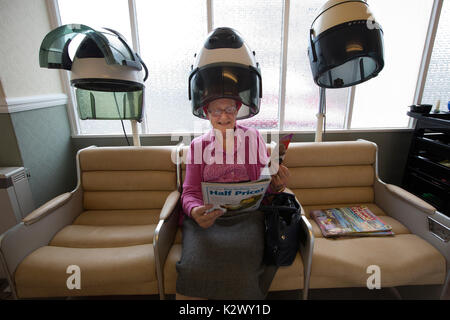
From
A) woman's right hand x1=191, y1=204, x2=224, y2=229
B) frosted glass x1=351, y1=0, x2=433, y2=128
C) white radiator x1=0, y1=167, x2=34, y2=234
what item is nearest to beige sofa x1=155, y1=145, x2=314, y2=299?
woman's right hand x1=191, y1=204, x2=224, y2=229

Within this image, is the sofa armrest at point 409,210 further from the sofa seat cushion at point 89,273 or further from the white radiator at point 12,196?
the white radiator at point 12,196

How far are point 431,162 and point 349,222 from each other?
92 centimetres

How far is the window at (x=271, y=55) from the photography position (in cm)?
166

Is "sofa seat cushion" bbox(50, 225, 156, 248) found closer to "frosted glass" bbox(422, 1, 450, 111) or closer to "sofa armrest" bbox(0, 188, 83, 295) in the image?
"sofa armrest" bbox(0, 188, 83, 295)

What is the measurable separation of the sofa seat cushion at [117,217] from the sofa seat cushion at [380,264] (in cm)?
99

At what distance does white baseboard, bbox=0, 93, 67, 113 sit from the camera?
1263mm

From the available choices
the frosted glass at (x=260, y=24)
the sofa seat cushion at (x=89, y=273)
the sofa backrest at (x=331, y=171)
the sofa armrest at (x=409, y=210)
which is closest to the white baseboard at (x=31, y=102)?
the sofa seat cushion at (x=89, y=273)

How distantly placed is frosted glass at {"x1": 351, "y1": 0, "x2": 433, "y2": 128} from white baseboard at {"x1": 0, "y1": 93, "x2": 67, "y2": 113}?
244 centimetres

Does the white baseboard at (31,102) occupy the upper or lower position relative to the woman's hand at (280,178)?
upper

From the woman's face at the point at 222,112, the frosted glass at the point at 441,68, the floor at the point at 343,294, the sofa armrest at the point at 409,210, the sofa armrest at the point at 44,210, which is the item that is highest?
the frosted glass at the point at 441,68

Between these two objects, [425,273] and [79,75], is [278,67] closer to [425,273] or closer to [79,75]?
[79,75]

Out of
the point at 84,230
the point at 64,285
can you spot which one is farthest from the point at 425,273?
the point at 84,230

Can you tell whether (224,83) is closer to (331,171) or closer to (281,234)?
(281,234)

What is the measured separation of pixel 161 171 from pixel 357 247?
125 cm
